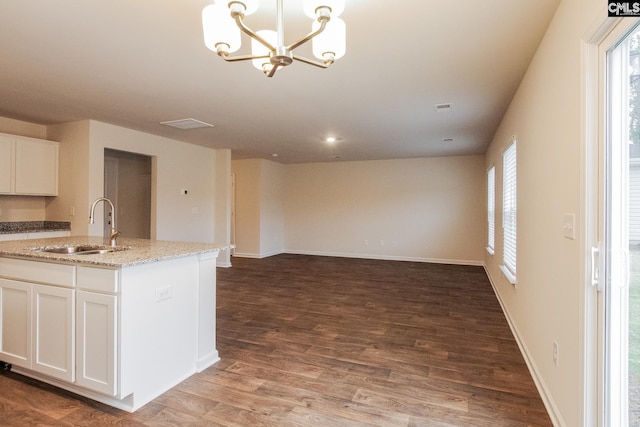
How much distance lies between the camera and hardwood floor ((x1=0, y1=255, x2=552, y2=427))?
6.47 feet

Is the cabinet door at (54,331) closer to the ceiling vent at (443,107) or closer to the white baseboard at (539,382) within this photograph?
the white baseboard at (539,382)

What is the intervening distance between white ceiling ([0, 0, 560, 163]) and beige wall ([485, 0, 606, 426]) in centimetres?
32

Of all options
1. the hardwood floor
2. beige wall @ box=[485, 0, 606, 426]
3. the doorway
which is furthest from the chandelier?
the doorway

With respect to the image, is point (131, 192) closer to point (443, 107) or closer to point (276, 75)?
point (276, 75)

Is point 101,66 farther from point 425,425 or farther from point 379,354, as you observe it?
point 425,425

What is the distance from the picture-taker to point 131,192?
6504 millimetres

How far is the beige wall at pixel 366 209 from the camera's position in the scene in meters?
7.23

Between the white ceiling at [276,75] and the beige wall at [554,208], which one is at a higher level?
the white ceiling at [276,75]

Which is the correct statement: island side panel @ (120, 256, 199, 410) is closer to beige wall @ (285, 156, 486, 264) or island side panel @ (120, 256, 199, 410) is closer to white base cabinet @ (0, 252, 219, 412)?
A: white base cabinet @ (0, 252, 219, 412)

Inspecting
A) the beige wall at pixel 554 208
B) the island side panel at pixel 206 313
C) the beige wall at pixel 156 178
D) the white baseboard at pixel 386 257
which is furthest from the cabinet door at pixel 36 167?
the beige wall at pixel 554 208

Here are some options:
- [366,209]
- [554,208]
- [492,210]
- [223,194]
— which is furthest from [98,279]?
[366,209]

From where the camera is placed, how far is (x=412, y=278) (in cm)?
583

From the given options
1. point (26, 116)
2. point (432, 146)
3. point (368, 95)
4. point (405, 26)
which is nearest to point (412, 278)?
point (432, 146)

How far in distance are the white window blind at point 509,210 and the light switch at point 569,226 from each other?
162cm
